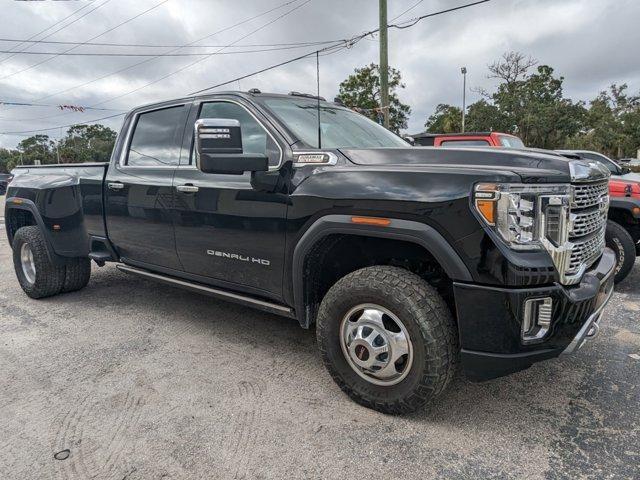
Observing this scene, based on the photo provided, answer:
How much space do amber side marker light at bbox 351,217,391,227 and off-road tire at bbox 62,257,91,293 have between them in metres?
3.69

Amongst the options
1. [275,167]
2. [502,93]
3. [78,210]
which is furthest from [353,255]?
[502,93]

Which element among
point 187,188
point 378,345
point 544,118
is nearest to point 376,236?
point 378,345

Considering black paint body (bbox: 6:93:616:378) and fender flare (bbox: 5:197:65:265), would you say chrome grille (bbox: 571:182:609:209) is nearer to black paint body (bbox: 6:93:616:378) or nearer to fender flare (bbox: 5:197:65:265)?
black paint body (bbox: 6:93:616:378)

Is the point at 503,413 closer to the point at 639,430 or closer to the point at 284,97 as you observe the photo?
the point at 639,430

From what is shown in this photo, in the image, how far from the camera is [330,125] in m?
3.50

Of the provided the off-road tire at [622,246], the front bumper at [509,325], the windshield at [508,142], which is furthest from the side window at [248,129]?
the windshield at [508,142]

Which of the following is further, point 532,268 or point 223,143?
point 223,143

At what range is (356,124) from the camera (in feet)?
12.5

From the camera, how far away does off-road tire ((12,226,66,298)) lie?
15.8ft

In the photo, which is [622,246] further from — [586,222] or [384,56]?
[384,56]

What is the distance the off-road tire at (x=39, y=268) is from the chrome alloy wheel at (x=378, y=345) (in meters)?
3.67

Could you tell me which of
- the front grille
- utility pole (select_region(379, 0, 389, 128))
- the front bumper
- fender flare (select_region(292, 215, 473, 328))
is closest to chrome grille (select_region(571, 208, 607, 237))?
the front grille

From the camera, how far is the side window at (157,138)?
3.82 m

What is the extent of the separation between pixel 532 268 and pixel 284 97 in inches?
92.2
